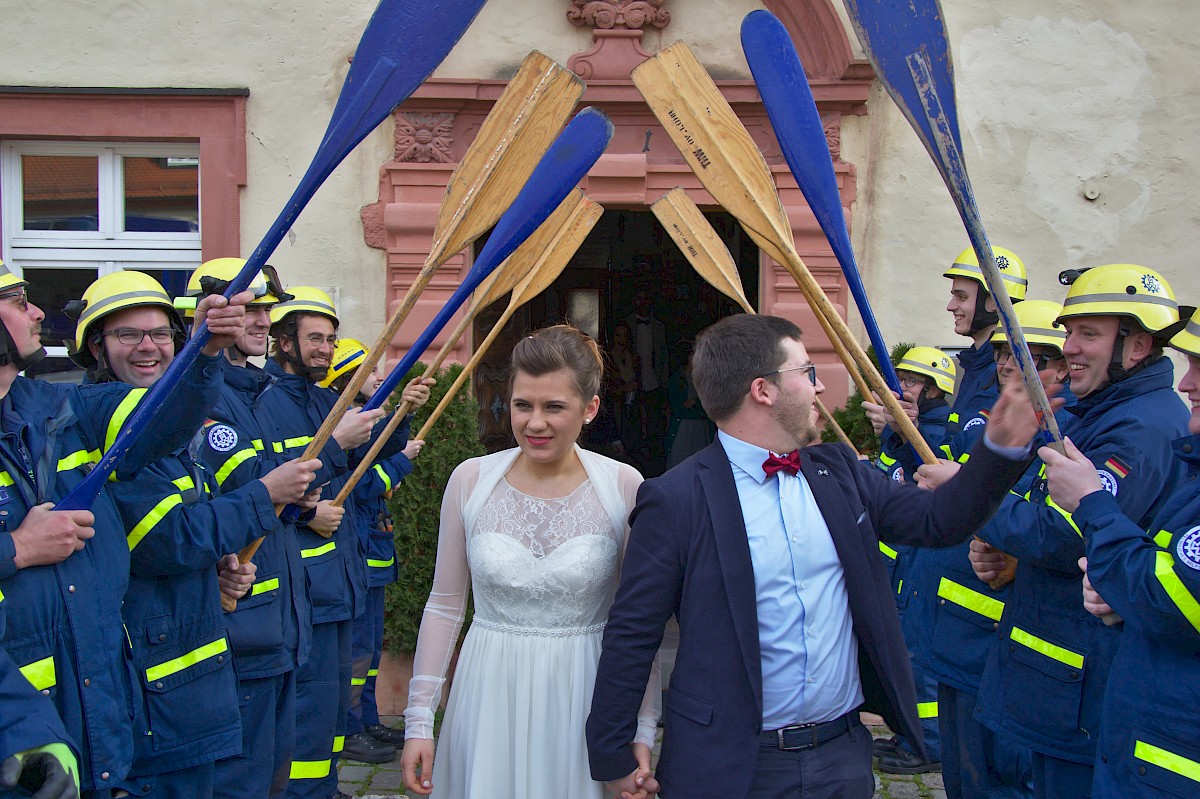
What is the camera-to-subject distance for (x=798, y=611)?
2.49 m

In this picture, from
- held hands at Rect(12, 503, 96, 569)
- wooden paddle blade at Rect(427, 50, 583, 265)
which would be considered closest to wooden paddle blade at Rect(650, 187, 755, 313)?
wooden paddle blade at Rect(427, 50, 583, 265)

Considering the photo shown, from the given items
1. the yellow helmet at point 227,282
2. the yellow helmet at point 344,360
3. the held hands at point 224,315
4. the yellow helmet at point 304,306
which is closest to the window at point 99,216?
the yellow helmet at point 344,360

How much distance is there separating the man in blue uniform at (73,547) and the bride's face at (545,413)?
0.75m

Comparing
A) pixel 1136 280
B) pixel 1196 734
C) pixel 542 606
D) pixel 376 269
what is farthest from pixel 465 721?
pixel 376 269

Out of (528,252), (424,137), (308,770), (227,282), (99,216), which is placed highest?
(424,137)

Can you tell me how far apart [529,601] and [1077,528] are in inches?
63.9

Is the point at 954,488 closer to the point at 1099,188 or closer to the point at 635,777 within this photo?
the point at 635,777

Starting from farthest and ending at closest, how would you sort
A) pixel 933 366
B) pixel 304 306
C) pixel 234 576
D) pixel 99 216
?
pixel 99 216 → pixel 933 366 → pixel 304 306 → pixel 234 576

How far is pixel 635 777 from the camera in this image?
2.60m

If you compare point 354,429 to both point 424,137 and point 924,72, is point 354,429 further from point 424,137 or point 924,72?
point 424,137

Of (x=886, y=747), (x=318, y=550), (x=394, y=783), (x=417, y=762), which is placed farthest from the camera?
(x=886, y=747)

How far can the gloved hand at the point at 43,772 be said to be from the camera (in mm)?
2205

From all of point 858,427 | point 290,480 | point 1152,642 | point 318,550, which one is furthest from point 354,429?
point 858,427

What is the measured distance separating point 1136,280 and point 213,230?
5.49 meters
